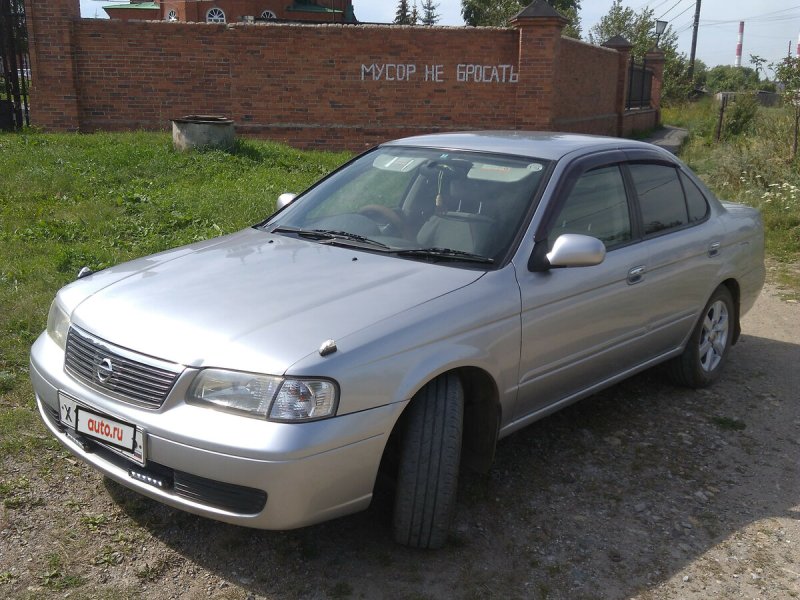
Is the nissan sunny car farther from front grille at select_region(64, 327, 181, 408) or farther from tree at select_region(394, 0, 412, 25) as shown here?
tree at select_region(394, 0, 412, 25)

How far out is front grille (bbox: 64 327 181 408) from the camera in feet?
9.79

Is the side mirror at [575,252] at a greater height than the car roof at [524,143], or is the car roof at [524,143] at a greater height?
the car roof at [524,143]

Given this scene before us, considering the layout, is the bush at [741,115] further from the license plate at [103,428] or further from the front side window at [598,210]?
the license plate at [103,428]

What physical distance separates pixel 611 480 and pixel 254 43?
12.8 meters

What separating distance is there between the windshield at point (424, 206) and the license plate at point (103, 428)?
144 cm

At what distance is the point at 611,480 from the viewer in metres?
4.10

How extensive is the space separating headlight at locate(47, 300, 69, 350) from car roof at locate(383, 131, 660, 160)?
2.08 meters

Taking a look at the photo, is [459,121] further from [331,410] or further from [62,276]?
[331,410]

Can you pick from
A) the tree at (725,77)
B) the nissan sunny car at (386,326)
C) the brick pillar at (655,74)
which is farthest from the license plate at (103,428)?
the tree at (725,77)

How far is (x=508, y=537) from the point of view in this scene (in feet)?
11.7

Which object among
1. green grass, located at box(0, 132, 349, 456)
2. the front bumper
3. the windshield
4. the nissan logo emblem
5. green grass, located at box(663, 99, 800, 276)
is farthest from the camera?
green grass, located at box(663, 99, 800, 276)

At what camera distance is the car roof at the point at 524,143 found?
14.2 ft

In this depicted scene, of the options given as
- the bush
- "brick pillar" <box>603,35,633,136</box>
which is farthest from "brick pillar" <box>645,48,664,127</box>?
the bush

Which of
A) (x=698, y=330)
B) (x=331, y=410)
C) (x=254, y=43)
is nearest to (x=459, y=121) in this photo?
(x=254, y=43)
